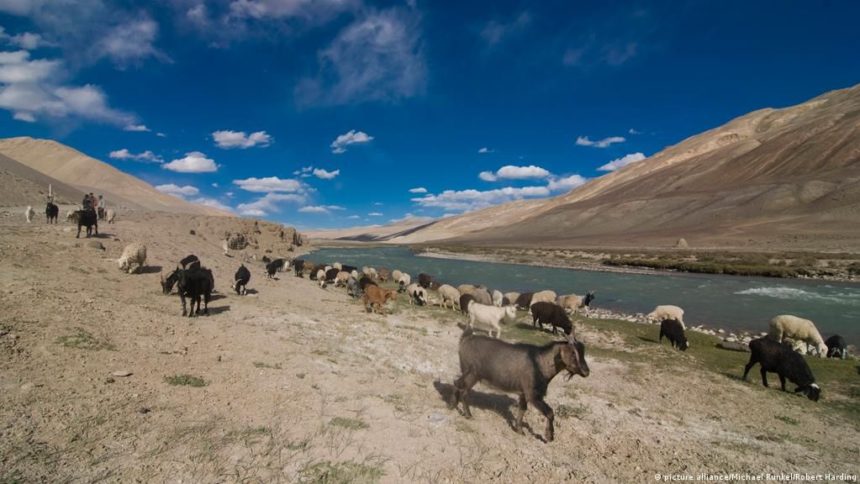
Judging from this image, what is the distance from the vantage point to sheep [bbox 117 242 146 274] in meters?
16.2

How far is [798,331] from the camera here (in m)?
16.4

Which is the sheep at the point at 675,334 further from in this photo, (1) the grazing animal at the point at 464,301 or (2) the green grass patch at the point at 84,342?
(2) the green grass patch at the point at 84,342

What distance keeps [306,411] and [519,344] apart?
3.97m

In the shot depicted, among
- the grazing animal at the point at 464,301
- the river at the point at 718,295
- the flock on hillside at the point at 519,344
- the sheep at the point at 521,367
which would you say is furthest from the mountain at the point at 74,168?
the sheep at the point at 521,367

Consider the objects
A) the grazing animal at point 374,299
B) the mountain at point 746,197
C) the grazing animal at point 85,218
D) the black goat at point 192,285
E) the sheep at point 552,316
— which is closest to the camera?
the black goat at point 192,285

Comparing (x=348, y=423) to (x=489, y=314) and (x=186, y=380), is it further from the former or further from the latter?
(x=489, y=314)

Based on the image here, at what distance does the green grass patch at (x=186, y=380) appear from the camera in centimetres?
734

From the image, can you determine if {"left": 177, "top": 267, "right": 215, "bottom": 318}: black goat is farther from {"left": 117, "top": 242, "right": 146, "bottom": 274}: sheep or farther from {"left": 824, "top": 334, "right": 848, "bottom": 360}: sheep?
{"left": 824, "top": 334, "right": 848, "bottom": 360}: sheep

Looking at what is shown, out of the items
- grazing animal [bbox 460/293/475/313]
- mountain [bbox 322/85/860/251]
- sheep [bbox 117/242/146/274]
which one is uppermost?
mountain [bbox 322/85/860/251]

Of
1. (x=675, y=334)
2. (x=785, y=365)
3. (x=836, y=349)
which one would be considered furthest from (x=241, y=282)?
(x=836, y=349)

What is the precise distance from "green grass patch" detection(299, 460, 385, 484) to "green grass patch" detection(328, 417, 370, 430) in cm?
100

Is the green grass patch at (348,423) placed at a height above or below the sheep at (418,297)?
below

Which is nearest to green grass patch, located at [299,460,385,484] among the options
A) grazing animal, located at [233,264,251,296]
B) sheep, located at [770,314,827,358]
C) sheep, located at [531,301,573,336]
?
sheep, located at [531,301,573,336]

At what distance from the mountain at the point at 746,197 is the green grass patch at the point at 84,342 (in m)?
79.8
